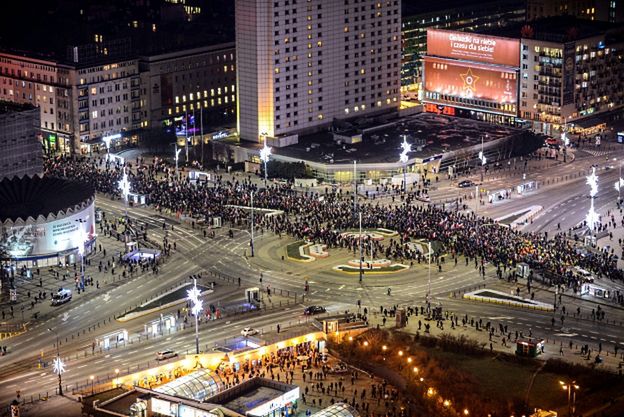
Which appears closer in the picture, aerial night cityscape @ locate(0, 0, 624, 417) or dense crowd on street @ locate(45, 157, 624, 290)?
aerial night cityscape @ locate(0, 0, 624, 417)

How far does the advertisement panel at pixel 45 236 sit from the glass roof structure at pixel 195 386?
42.1m

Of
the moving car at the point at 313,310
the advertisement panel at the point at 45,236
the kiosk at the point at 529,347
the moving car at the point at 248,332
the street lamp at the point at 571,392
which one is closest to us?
the street lamp at the point at 571,392

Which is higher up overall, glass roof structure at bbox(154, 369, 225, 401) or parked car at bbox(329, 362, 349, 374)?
glass roof structure at bbox(154, 369, 225, 401)

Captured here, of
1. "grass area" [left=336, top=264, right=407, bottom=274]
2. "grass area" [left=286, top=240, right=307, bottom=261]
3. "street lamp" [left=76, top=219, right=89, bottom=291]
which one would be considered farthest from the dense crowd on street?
"street lamp" [left=76, top=219, right=89, bottom=291]

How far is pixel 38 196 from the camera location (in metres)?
183

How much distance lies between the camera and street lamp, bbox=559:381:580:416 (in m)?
132

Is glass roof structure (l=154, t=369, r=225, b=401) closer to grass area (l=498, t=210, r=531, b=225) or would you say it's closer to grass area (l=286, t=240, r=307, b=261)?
grass area (l=286, t=240, r=307, b=261)

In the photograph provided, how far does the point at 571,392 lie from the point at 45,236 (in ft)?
233

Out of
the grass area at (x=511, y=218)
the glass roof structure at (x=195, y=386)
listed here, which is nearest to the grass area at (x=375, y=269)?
the grass area at (x=511, y=218)

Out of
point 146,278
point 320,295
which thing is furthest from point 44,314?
point 320,295

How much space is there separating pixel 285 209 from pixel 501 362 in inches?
2288

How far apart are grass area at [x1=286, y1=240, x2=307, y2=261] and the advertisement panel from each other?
2516 centimetres

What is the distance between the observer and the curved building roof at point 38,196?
177125 mm

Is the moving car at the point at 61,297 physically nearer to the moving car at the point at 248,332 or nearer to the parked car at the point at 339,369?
the moving car at the point at 248,332
